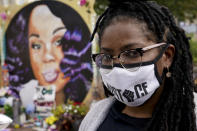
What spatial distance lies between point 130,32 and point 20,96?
5.75 m

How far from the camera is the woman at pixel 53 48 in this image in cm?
556

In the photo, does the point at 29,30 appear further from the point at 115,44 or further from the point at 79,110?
the point at 115,44

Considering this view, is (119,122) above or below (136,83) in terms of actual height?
below

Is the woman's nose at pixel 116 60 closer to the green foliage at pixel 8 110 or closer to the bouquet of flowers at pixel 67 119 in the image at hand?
the bouquet of flowers at pixel 67 119

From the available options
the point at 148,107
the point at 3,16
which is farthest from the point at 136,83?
the point at 3,16

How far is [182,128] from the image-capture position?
126cm

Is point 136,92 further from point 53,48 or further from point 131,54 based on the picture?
A: point 53,48

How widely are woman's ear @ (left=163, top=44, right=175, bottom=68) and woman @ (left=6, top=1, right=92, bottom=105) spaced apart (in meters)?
4.12

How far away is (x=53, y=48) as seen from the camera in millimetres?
5785

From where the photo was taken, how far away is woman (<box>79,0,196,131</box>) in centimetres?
126

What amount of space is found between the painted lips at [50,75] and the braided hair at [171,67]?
15.1 ft

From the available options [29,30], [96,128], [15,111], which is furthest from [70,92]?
[96,128]

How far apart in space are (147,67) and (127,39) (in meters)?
0.17

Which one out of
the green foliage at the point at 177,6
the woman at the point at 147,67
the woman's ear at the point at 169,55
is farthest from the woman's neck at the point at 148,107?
the green foliage at the point at 177,6
